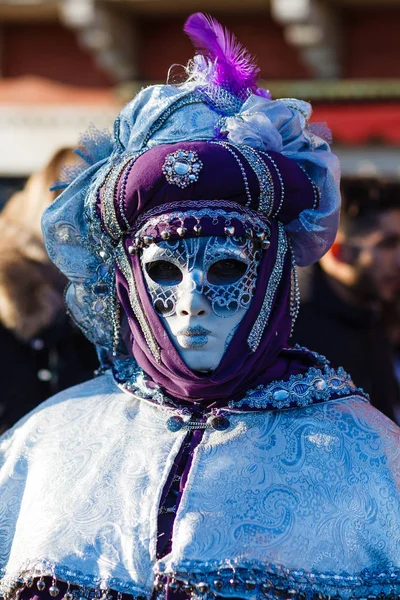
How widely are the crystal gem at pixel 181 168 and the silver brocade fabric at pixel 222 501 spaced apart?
0.53 metres

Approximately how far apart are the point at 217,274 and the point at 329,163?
1.30 feet

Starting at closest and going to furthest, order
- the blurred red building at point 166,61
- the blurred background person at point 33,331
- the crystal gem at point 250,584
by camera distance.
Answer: the crystal gem at point 250,584 < the blurred background person at point 33,331 < the blurred red building at point 166,61

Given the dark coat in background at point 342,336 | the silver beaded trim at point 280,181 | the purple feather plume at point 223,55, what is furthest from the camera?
the dark coat in background at point 342,336

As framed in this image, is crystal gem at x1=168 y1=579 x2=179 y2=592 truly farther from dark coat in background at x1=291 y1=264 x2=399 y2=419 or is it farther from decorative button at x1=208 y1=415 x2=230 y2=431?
dark coat in background at x1=291 y1=264 x2=399 y2=419

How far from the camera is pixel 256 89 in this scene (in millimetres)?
2742

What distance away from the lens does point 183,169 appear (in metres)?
2.46

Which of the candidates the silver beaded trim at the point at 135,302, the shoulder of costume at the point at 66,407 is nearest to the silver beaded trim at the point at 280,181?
the silver beaded trim at the point at 135,302

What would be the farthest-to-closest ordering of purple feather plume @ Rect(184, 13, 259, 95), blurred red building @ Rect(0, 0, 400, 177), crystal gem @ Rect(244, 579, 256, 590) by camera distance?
blurred red building @ Rect(0, 0, 400, 177)
purple feather plume @ Rect(184, 13, 259, 95)
crystal gem @ Rect(244, 579, 256, 590)

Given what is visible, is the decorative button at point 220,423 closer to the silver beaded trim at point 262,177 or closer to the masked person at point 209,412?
the masked person at point 209,412

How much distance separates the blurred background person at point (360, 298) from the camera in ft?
13.2

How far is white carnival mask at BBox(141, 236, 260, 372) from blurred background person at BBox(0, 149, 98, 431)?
4.27 ft

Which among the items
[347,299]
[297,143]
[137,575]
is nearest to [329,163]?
[297,143]

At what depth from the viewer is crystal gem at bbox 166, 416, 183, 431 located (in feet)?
8.38

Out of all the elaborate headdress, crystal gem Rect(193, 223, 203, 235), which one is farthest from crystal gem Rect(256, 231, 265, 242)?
crystal gem Rect(193, 223, 203, 235)
